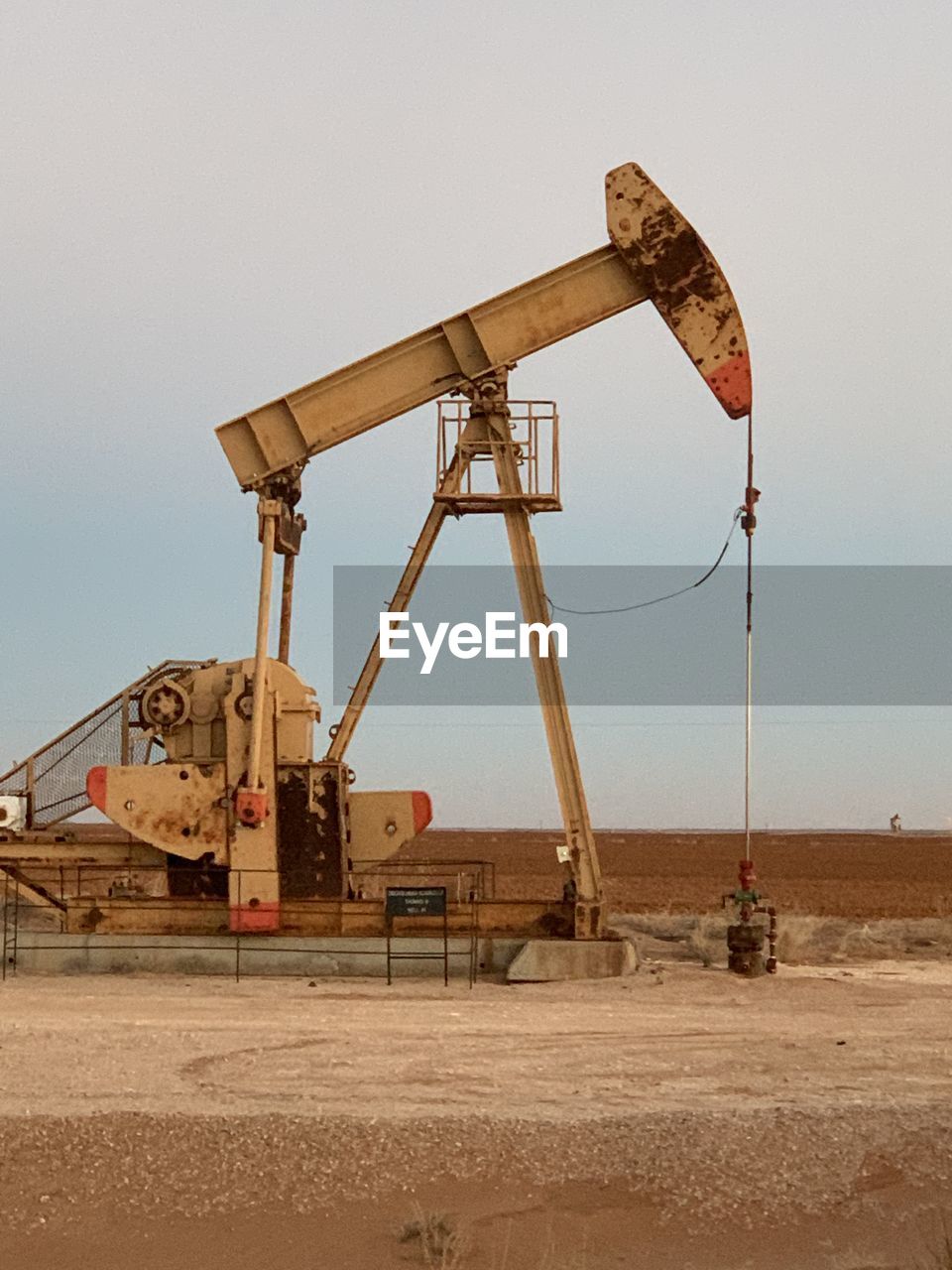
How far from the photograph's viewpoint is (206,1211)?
740 centimetres

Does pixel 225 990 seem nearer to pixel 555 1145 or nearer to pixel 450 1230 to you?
pixel 555 1145

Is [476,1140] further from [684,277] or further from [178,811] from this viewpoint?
[684,277]

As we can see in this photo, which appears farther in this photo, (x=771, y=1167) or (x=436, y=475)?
(x=436, y=475)

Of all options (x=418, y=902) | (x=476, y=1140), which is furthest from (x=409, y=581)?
(x=476, y=1140)

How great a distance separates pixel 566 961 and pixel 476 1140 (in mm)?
6412

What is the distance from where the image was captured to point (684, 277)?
15016 mm

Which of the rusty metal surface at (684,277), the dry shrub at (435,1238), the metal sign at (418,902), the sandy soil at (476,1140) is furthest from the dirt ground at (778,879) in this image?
the dry shrub at (435,1238)

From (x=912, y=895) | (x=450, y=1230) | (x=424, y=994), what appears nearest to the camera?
(x=450, y=1230)

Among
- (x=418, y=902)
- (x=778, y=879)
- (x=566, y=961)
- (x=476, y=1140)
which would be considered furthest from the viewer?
(x=778, y=879)

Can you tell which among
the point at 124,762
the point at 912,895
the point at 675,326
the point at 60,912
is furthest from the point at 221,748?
the point at 912,895

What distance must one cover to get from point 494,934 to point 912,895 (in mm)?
19600

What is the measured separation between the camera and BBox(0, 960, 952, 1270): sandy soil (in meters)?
7.09

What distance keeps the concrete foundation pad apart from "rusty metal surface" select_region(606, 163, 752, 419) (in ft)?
16.3

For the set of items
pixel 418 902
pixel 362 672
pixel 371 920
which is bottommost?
pixel 371 920
